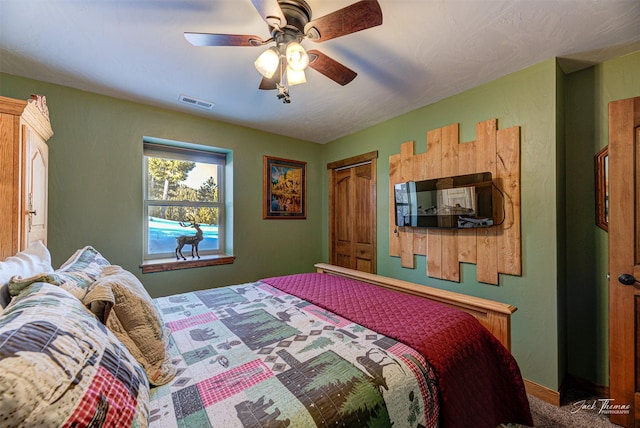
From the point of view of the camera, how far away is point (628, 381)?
1584mm

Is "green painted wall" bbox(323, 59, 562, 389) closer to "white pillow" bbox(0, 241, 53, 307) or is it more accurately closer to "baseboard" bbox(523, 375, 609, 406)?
"baseboard" bbox(523, 375, 609, 406)

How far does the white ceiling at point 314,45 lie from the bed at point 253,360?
146 cm

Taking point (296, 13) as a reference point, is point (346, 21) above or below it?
below

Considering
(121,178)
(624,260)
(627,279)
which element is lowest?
(627,279)

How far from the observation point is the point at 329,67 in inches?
63.8

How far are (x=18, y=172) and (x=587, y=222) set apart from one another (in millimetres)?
3909

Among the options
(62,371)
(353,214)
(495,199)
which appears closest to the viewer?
(62,371)

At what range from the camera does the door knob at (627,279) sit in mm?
1566

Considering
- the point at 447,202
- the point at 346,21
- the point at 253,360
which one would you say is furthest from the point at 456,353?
the point at 346,21

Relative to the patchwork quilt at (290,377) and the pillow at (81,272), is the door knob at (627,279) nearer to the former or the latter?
the patchwork quilt at (290,377)

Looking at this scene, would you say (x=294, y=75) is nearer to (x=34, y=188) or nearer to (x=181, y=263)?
(x=34, y=188)

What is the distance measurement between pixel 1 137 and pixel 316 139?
3086mm

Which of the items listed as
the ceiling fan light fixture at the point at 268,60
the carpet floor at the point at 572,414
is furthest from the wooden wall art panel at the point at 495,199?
the ceiling fan light fixture at the point at 268,60

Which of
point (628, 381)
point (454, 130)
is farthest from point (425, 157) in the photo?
point (628, 381)
